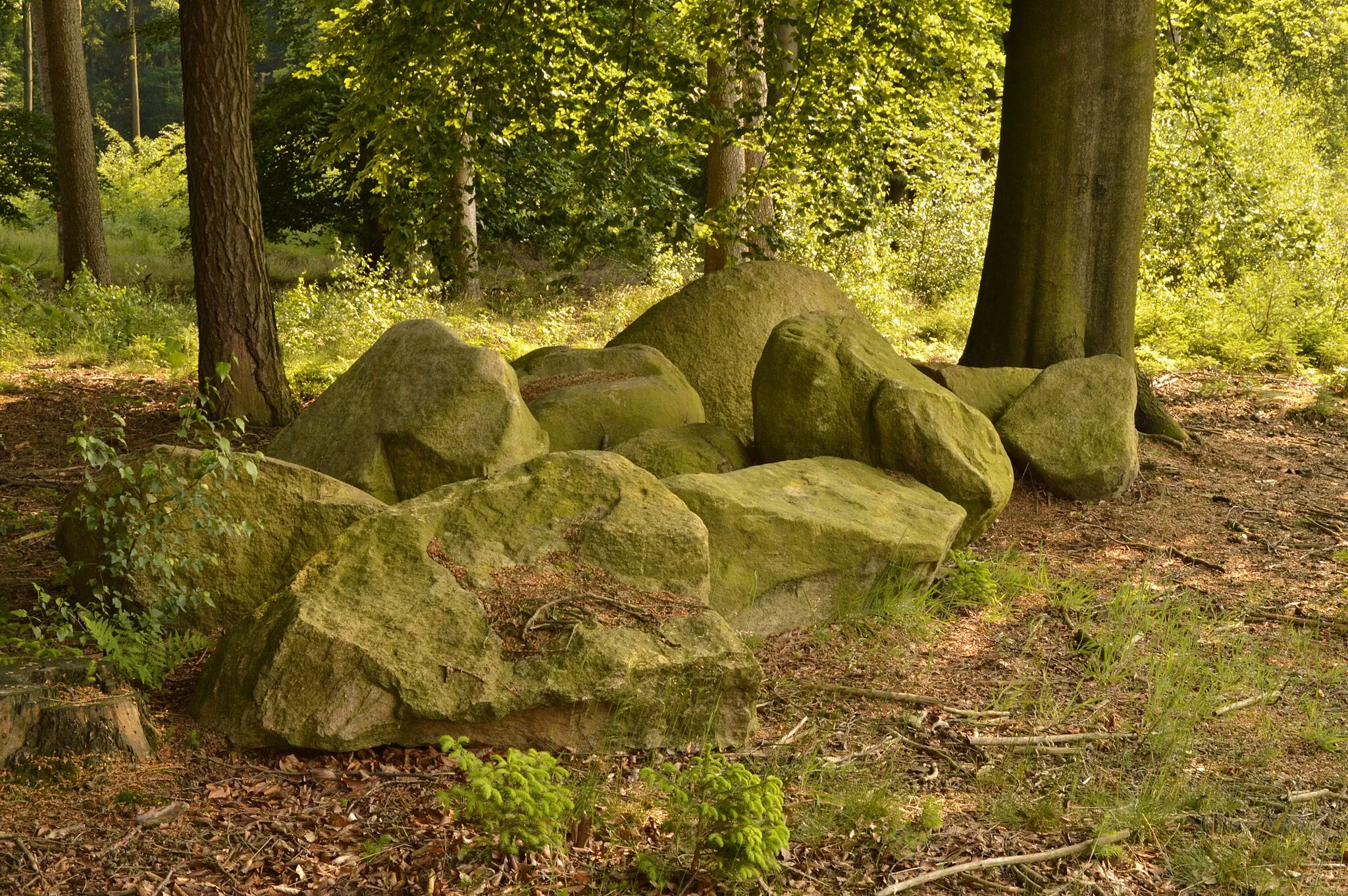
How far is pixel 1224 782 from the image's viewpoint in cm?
374

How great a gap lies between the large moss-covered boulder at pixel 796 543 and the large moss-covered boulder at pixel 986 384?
6.42ft

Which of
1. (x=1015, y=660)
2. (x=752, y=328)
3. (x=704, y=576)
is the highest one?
(x=752, y=328)

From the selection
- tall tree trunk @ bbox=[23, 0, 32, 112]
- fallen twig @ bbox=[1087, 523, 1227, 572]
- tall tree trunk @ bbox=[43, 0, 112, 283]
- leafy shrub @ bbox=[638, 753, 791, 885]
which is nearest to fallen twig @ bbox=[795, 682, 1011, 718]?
leafy shrub @ bbox=[638, 753, 791, 885]

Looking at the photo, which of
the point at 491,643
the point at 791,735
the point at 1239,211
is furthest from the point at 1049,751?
the point at 1239,211

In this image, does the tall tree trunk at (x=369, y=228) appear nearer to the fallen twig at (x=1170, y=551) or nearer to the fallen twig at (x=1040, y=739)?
the fallen twig at (x=1170, y=551)

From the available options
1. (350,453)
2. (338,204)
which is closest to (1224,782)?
(350,453)

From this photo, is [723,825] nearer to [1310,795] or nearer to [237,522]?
[1310,795]

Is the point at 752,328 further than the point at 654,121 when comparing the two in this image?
No

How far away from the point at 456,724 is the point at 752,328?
4.76 metres

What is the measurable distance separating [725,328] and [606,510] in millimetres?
3628

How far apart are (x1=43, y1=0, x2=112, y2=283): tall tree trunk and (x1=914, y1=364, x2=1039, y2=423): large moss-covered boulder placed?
38.2ft

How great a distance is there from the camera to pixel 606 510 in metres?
4.46

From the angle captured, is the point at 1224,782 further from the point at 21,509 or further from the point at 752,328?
the point at 21,509

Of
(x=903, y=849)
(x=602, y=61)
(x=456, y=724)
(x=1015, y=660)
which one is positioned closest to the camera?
(x=903, y=849)
